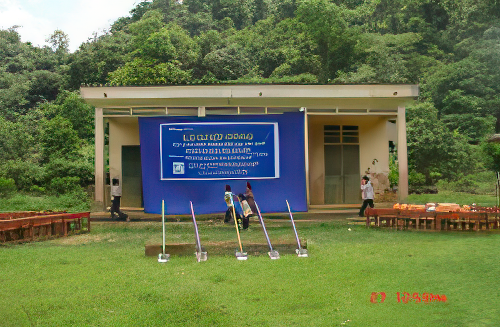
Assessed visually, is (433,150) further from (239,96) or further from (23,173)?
(23,173)

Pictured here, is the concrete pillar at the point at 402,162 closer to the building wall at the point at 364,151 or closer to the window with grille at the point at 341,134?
the building wall at the point at 364,151

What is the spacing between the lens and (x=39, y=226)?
492 inches

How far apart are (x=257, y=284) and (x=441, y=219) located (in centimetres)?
696

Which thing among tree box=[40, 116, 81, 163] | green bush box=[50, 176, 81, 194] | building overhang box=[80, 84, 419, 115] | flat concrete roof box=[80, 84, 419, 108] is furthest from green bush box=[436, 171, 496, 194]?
tree box=[40, 116, 81, 163]

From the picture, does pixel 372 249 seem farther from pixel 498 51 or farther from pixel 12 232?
pixel 498 51

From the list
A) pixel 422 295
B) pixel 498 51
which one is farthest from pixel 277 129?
pixel 498 51

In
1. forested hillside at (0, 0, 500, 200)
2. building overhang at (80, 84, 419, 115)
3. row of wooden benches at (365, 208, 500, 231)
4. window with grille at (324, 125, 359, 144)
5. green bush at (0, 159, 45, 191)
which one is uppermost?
forested hillside at (0, 0, 500, 200)

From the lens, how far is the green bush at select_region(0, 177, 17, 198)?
2202 cm

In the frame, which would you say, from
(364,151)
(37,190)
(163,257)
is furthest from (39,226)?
(364,151)

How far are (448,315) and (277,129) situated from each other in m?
10.4

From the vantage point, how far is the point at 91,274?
8570mm

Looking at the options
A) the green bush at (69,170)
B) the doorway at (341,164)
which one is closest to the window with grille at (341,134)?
the doorway at (341,164)
